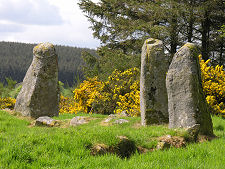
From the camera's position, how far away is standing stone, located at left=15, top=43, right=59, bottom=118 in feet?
38.7

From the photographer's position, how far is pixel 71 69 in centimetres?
6769

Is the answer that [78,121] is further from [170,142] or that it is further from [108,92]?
[108,92]

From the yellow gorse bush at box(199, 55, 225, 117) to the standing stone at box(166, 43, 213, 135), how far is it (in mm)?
5060

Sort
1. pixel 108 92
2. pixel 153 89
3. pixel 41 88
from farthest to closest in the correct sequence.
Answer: pixel 108 92 < pixel 41 88 < pixel 153 89

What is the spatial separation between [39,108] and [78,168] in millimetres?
7668

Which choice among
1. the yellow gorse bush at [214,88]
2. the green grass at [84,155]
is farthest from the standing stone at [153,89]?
the yellow gorse bush at [214,88]

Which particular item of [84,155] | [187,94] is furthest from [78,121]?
[84,155]

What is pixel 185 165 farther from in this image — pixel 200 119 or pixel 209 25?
pixel 209 25

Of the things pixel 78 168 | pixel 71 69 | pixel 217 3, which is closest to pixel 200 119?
pixel 78 168

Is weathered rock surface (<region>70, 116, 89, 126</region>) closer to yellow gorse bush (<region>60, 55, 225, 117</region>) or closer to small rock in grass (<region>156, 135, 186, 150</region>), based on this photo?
yellow gorse bush (<region>60, 55, 225, 117</region>)

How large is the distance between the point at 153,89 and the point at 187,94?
184cm

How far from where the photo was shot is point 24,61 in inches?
2830

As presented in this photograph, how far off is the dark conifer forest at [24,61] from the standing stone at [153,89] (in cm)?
5208

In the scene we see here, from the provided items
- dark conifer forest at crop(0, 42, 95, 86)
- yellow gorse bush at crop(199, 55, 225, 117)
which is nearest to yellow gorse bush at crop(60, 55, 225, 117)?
yellow gorse bush at crop(199, 55, 225, 117)
